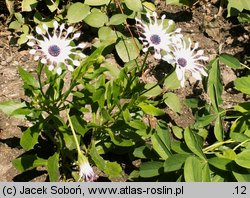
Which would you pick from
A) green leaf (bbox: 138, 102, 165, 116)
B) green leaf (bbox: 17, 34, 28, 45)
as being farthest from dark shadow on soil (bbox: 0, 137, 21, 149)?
green leaf (bbox: 138, 102, 165, 116)

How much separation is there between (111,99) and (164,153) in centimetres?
24

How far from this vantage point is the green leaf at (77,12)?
195 centimetres

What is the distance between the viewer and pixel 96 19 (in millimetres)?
1980

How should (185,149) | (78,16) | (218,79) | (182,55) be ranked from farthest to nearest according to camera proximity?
(78,16) < (218,79) < (185,149) < (182,55)

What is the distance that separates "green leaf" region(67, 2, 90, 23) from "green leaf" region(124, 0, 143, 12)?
17 cm

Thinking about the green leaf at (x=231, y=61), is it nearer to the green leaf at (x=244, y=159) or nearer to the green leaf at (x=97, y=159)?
the green leaf at (x=244, y=159)

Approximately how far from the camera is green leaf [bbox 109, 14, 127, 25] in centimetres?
193

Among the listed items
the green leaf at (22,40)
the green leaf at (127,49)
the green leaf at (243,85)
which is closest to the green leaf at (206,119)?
the green leaf at (243,85)

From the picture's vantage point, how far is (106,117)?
1.48 metres

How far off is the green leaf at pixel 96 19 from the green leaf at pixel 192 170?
816 millimetres

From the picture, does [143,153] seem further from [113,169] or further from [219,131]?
[219,131]

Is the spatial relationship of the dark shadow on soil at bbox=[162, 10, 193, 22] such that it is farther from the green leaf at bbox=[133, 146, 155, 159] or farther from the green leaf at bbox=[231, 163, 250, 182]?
the green leaf at bbox=[231, 163, 250, 182]
